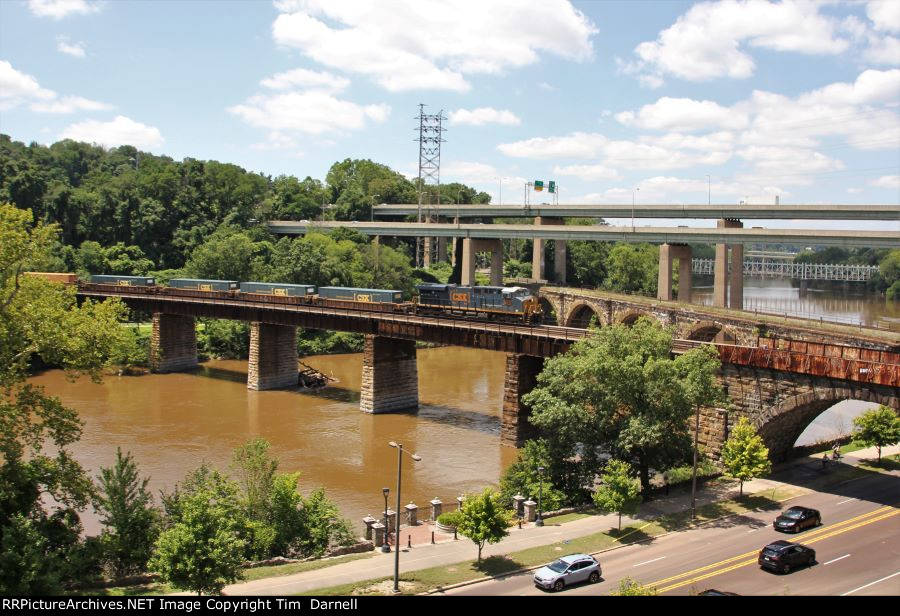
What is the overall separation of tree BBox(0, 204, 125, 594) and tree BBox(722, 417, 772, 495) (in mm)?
28188

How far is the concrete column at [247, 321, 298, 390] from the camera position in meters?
68.1

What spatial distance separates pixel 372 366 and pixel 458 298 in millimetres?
9294

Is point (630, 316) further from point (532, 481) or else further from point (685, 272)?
point (532, 481)

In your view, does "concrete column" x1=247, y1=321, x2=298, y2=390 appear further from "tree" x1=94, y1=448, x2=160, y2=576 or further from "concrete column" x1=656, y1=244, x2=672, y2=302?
"concrete column" x1=656, y1=244, x2=672, y2=302

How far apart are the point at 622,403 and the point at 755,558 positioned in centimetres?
1066

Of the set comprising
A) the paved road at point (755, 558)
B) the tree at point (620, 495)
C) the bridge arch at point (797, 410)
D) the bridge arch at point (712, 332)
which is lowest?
the paved road at point (755, 558)

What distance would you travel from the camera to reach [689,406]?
3491 cm

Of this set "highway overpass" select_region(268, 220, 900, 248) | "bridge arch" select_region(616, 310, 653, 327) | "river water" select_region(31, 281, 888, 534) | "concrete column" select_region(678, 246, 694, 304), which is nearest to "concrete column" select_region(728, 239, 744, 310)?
"highway overpass" select_region(268, 220, 900, 248)

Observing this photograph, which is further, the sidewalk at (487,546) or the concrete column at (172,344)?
the concrete column at (172,344)

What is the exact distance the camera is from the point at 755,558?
88.1ft

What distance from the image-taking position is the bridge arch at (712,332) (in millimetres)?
60719

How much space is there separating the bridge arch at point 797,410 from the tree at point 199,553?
27617 millimetres

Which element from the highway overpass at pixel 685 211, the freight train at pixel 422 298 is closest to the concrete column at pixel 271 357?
the freight train at pixel 422 298

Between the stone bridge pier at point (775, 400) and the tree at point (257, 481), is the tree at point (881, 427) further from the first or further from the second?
the tree at point (257, 481)
